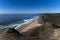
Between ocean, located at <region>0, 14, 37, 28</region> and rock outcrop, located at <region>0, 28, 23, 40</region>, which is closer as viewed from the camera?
rock outcrop, located at <region>0, 28, 23, 40</region>

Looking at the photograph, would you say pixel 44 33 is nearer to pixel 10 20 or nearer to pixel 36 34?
pixel 36 34

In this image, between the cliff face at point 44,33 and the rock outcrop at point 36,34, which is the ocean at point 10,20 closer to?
the rock outcrop at point 36,34

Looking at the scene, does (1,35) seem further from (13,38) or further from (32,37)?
(32,37)

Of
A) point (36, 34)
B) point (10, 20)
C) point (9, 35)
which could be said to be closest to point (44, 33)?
point (36, 34)

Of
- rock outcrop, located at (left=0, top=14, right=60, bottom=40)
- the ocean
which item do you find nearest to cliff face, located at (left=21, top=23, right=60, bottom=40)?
rock outcrop, located at (left=0, top=14, right=60, bottom=40)

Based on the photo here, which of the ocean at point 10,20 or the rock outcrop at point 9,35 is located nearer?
the rock outcrop at point 9,35

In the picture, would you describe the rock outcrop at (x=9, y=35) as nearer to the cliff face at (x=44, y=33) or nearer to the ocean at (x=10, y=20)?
the cliff face at (x=44, y=33)

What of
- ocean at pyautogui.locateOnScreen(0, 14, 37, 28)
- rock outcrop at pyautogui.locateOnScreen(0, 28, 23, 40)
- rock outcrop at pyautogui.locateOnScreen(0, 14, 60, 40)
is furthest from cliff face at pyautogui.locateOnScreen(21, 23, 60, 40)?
ocean at pyautogui.locateOnScreen(0, 14, 37, 28)

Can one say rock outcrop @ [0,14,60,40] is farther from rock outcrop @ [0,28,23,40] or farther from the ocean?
the ocean

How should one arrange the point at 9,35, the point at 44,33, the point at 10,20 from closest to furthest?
1. the point at 9,35
2. the point at 44,33
3. the point at 10,20

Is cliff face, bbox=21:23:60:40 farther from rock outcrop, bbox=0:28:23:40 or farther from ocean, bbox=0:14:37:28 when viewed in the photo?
ocean, bbox=0:14:37:28

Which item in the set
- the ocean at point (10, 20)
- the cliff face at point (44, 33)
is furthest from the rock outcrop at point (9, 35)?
the ocean at point (10, 20)
